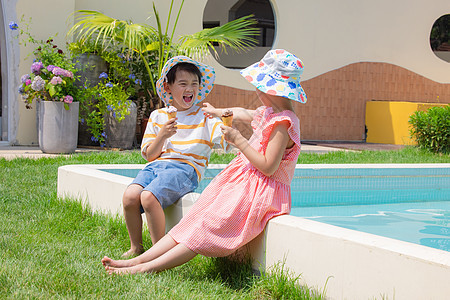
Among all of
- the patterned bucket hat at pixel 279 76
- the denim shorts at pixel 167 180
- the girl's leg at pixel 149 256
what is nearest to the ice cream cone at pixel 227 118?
the patterned bucket hat at pixel 279 76

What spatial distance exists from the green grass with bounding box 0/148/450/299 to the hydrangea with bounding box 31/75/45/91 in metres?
2.93

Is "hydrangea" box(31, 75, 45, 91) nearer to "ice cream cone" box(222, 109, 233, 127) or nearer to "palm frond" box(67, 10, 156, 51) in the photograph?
"palm frond" box(67, 10, 156, 51)

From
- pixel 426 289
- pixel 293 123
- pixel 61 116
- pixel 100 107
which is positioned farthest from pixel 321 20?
pixel 426 289

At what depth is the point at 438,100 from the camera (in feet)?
36.6

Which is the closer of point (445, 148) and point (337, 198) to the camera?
point (337, 198)

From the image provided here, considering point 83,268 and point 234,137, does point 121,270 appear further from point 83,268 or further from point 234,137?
point 234,137

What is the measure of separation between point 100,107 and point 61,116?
634 millimetres

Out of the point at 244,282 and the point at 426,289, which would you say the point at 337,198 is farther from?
the point at 426,289

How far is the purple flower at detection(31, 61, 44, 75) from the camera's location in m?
6.78

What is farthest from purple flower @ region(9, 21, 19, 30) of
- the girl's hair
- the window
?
the window

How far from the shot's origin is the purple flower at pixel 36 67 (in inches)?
267

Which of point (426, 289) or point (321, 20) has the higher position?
point (321, 20)

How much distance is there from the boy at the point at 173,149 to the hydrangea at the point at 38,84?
3.78m

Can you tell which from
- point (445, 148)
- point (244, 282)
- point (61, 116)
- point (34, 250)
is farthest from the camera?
point (445, 148)
